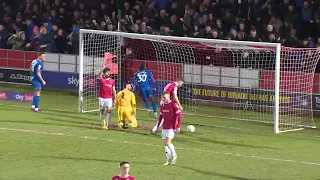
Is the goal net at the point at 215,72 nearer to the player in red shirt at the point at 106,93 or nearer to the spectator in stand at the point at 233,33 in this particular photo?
the spectator in stand at the point at 233,33

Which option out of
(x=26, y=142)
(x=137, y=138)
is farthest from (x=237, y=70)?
(x=26, y=142)

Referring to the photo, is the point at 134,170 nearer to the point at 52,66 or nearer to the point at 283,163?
the point at 283,163

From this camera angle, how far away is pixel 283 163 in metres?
23.5

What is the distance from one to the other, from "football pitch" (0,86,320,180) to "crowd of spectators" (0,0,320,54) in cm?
443

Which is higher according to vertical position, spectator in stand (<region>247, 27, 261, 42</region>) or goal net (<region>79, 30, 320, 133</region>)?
spectator in stand (<region>247, 27, 261, 42</region>)

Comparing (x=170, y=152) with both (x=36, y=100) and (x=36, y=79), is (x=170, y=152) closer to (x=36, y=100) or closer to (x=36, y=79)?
(x=36, y=100)

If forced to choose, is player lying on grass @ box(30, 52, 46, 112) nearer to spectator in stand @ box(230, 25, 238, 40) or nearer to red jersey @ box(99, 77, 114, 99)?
red jersey @ box(99, 77, 114, 99)

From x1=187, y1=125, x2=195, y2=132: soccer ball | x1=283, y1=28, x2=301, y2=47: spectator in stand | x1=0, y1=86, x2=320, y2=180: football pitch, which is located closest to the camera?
x1=0, y1=86, x2=320, y2=180: football pitch

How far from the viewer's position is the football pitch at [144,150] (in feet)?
72.3

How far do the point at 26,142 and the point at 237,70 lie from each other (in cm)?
991

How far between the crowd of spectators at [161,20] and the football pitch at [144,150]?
4.43 m

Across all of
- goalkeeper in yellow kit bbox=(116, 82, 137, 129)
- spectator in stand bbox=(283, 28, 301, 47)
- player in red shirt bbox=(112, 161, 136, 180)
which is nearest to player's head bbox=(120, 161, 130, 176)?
player in red shirt bbox=(112, 161, 136, 180)

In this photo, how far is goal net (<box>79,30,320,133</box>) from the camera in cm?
3153

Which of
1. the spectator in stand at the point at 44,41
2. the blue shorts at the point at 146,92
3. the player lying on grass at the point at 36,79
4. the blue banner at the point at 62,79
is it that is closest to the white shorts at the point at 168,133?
the blue shorts at the point at 146,92
